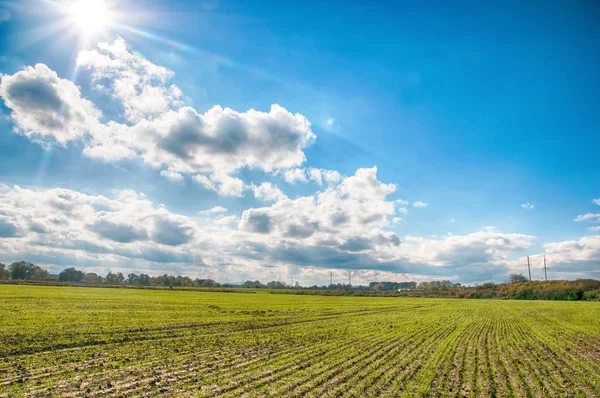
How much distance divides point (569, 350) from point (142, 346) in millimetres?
25728

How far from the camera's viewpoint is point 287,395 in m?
12.5

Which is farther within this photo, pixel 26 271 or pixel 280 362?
pixel 26 271

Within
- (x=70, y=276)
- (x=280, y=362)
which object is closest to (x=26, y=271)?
(x=70, y=276)

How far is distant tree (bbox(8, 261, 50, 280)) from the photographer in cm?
18625

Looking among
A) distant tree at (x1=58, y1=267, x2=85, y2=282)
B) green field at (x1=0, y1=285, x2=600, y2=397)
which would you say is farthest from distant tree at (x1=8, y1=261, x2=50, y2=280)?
green field at (x1=0, y1=285, x2=600, y2=397)

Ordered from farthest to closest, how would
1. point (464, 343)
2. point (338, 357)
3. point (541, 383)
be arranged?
point (464, 343), point (338, 357), point (541, 383)

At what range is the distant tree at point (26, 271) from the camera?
611 feet

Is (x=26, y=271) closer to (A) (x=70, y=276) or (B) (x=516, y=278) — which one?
(A) (x=70, y=276)

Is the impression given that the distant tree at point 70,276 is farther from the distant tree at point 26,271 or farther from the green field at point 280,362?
the green field at point 280,362

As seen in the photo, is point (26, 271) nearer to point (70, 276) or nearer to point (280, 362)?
point (70, 276)

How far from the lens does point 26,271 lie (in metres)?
189

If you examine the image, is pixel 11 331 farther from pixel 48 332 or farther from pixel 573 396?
pixel 573 396

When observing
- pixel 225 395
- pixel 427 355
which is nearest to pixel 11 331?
pixel 225 395

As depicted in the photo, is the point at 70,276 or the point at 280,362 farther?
the point at 70,276
